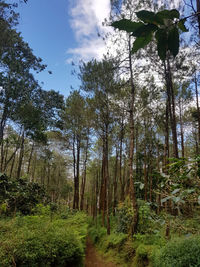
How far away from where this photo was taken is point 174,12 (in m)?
0.70

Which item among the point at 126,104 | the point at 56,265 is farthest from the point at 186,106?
the point at 56,265

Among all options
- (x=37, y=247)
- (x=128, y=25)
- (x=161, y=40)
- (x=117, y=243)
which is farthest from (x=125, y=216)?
(x=128, y=25)

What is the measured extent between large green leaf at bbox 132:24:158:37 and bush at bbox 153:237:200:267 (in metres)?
3.80

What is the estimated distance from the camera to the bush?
3.21 m

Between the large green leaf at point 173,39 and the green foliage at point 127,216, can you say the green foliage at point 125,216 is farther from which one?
the large green leaf at point 173,39

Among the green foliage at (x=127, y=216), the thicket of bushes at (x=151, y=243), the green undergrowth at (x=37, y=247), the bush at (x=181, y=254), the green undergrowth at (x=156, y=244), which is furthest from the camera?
the green foliage at (x=127, y=216)

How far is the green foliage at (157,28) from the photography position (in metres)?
0.69

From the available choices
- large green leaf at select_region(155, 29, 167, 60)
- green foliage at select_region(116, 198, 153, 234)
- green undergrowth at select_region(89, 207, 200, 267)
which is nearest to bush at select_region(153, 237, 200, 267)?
green undergrowth at select_region(89, 207, 200, 267)

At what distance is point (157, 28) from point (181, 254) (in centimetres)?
429

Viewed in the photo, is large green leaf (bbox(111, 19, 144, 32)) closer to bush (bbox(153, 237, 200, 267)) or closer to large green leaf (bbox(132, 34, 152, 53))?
large green leaf (bbox(132, 34, 152, 53))

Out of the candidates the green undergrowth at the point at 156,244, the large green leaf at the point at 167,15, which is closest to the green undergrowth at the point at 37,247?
the green undergrowth at the point at 156,244

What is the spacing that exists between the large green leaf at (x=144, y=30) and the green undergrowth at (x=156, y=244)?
41.8 inches

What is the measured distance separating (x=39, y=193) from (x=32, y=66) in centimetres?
705

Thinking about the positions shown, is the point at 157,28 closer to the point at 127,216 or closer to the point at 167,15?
the point at 167,15
